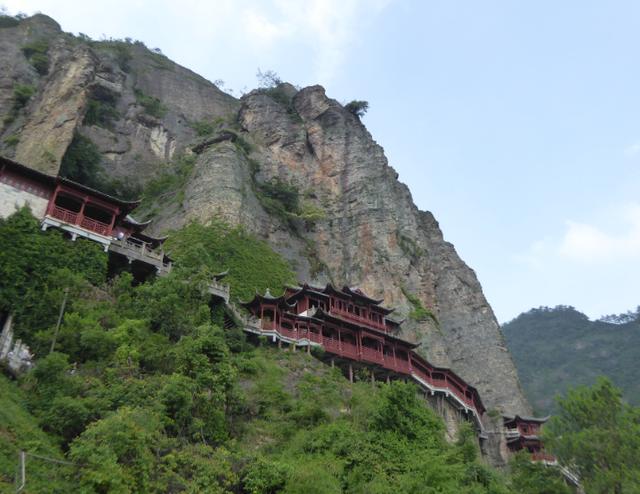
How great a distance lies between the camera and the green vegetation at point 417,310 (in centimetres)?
4822

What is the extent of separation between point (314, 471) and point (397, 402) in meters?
5.89

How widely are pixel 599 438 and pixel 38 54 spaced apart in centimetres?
5799

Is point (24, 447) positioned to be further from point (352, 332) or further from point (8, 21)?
point (8, 21)

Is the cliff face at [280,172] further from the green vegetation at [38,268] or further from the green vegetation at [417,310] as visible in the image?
the green vegetation at [38,268]

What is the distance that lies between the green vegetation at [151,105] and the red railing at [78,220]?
3403 cm

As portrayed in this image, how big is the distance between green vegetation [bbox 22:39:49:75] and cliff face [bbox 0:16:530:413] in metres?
0.53

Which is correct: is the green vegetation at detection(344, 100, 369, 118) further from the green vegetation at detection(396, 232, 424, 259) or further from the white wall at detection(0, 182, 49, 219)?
the white wall at detection(0, 182, 49, 219)

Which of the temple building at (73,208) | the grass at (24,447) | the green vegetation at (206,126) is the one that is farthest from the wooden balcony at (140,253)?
the green vegetation at (206,126)

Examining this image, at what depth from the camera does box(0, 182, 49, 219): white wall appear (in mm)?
26986

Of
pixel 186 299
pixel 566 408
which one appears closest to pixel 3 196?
pixel 186 299

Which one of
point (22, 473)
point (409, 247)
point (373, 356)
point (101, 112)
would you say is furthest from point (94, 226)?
point (409, 247)

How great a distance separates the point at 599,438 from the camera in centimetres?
2114

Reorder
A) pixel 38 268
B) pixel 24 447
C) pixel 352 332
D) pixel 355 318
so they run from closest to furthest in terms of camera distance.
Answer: pixel 24 447 → pixel 38 268 → pixel 352 332 → pixel 355 318

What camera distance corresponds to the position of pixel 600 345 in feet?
338
